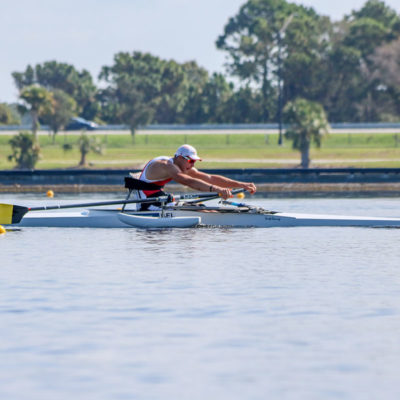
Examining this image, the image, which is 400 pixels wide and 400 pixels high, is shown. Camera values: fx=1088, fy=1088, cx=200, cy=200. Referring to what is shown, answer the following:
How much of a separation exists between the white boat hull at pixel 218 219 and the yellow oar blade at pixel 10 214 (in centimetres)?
18

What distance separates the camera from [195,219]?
22.4 metres

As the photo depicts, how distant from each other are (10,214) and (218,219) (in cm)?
434

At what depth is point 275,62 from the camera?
4857 inches

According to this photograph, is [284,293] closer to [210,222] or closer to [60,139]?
[210,222]

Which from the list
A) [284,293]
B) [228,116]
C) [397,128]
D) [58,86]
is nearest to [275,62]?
[228,116]

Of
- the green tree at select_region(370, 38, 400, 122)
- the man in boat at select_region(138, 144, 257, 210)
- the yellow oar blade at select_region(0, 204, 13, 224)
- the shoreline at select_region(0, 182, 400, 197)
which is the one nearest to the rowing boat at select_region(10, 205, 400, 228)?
the yellow oar blade at select_region(0, 204, 13, 224)

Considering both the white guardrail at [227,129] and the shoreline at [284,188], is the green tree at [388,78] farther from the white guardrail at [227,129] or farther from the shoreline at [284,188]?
the shoreline at [284,188]

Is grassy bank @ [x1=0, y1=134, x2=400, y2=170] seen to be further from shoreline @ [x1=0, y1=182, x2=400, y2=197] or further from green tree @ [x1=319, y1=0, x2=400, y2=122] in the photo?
green tree @ [x1=319, y1=0, x2=400, y2=122]

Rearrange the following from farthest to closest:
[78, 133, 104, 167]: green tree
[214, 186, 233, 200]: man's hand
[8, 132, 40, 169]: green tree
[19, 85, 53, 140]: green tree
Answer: [19, 85, 53, 140]: green tree, [78, 133, 104, 167]: green tree, [8, 132, 40, 169]: green tree, [214, 186, 233, 200]: man's hand

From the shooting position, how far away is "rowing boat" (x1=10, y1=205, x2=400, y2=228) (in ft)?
73.0

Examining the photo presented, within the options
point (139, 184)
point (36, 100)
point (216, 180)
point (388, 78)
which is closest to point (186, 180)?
point (139, 184)

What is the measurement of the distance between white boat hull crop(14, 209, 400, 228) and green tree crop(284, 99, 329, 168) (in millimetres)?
40199

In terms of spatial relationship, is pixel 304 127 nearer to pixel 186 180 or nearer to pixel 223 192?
pixel 186 180

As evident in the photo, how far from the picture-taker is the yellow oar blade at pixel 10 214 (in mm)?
22672
